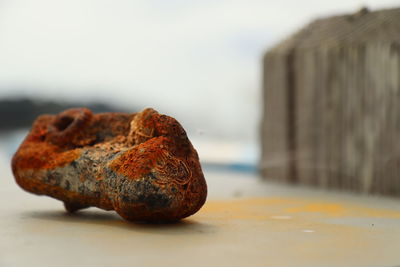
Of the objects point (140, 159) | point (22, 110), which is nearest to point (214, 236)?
point (140, 159)

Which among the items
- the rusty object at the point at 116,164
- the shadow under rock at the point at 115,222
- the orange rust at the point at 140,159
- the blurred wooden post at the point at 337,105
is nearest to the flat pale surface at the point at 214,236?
the shadow under rock at the point at 115,222

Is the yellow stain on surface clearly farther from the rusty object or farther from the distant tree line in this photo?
the distant tree line

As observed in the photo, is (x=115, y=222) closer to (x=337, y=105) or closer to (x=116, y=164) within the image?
(x=116, y=164)

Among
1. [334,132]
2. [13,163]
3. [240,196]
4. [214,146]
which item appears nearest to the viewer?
[13,163]

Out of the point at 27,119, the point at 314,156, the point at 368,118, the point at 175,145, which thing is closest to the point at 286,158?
the point at 314,156

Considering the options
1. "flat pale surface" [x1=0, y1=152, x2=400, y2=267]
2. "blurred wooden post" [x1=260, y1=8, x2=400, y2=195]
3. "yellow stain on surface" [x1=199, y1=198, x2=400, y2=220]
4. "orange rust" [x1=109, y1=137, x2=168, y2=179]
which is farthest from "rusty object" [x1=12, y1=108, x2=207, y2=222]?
"blurred wooden post" [x1=260, y1=8, x2=400, y2=195]

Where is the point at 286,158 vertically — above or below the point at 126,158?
below

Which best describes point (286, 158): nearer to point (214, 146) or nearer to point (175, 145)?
point (214, 146)
